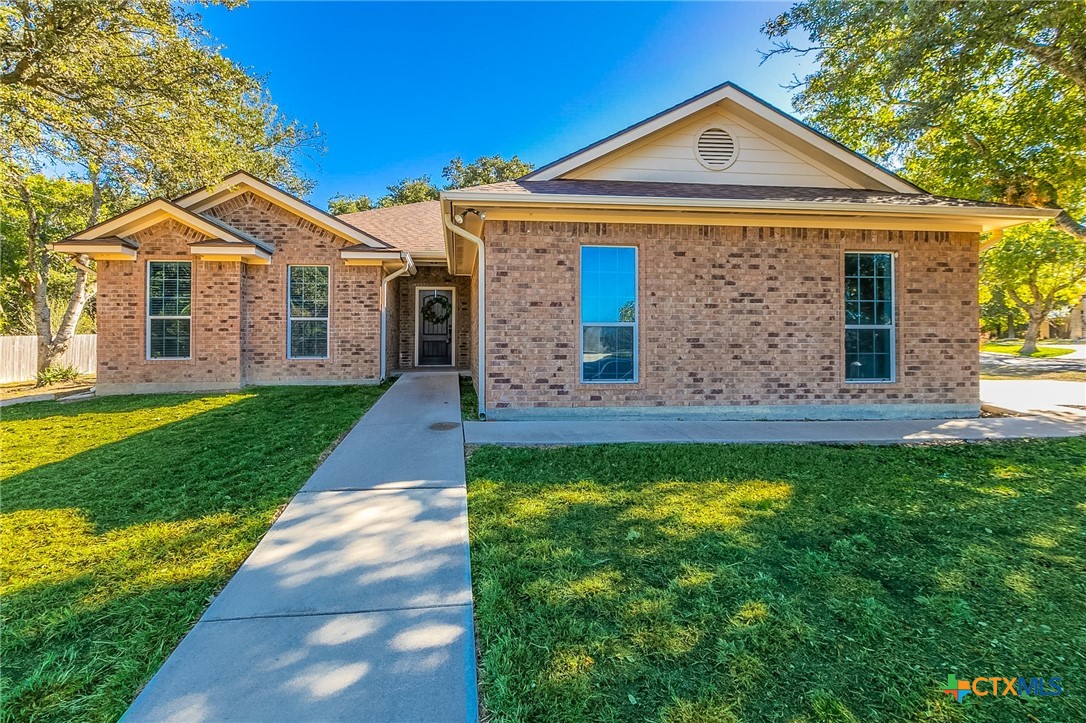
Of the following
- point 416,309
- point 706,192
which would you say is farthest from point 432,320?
point 706,192

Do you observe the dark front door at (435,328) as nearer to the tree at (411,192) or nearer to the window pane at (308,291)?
the window pane at (308,291)

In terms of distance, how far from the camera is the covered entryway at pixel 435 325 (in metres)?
13.9

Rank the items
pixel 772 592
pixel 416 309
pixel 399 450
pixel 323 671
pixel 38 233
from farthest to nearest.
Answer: pixel 38 233
pixel 416 309
pixel 399 450
pixel 772 592
pixel 323 671

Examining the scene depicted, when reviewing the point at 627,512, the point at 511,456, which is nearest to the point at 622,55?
the point at 511,456

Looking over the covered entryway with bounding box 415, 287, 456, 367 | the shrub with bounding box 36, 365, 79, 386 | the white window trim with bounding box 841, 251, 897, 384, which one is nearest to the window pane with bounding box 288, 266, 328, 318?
the covered entryway with bounding box 415, 287, 456, 367

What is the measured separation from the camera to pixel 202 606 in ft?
8.01

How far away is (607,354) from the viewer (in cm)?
707

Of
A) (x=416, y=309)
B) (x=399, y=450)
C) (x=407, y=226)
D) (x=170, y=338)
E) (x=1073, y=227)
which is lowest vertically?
(x=399, y=450)

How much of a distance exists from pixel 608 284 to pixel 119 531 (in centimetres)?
593

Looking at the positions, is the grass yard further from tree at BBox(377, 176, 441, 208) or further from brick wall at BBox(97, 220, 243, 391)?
tree at BBox(377, 176, 441, 208)

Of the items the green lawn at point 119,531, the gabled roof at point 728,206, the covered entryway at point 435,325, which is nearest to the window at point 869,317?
the gabled roof at point 728,206

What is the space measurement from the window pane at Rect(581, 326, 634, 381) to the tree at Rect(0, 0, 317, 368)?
9.20 meters

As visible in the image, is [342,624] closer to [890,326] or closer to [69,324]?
[890,326]

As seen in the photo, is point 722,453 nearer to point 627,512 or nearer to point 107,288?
point 627,512
